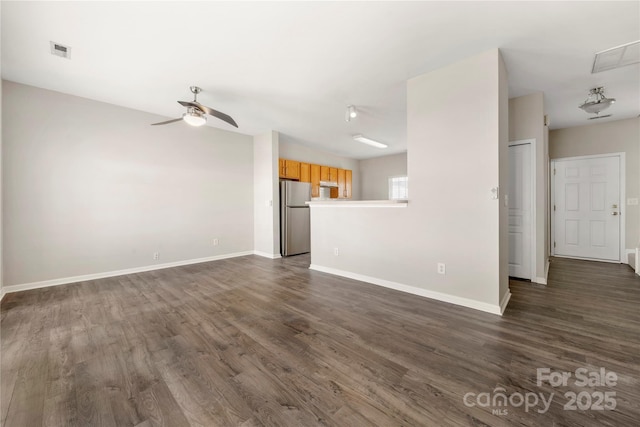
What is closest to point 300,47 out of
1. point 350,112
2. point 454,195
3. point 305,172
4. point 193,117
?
point 350,112

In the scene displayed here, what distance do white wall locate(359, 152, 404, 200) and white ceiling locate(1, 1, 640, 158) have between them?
12.6ft

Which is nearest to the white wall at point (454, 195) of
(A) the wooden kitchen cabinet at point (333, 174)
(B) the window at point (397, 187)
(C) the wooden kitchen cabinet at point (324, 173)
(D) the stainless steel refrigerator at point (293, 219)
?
(D) the stainless steel refrigerator at point (293, 219)

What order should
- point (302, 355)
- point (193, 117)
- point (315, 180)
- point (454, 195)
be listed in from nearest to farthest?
point (302, 355), point (454, 195), point (193, 117), point (315, 180)

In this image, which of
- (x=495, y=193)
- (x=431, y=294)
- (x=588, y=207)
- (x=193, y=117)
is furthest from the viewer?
(x=588, y=207)

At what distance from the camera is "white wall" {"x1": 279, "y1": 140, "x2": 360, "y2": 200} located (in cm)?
619

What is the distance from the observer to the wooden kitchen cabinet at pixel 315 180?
6648 mm

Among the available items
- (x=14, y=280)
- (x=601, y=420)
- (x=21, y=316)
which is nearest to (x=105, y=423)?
(x=21, y=316)

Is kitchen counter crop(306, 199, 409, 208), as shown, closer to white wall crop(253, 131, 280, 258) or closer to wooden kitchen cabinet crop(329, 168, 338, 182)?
white wall crop(253, 131, 280, 258)

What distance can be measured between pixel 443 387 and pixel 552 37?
3.20 metres

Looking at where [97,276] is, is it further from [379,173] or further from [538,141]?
[379,173]

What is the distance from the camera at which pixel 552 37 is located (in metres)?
2.32

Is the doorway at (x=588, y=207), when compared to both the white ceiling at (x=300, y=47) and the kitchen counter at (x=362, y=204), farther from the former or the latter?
the kitchen counter at (x=362, y=204)

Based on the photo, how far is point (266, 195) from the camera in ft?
18.1

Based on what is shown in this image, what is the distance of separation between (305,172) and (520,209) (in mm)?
4512
